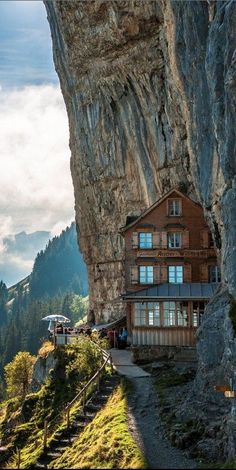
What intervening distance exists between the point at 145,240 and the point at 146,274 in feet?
9.04

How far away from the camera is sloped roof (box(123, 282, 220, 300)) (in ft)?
129

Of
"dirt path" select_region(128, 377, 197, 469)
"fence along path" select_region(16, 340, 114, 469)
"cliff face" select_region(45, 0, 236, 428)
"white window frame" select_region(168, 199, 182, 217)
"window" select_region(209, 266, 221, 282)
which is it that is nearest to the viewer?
"dirt path" select_region(128, 377, 197, 469)

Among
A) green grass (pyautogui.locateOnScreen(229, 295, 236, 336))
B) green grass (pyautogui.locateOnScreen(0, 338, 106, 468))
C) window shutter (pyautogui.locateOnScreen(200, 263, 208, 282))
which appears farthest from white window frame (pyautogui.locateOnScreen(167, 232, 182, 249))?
green grass (pyautogui.locateOnScreen(229, 295, 236, 336))

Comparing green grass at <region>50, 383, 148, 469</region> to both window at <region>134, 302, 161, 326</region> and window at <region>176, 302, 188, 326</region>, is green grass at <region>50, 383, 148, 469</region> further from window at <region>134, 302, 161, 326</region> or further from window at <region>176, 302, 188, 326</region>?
window at <region>176, 302, 188, 326</region>

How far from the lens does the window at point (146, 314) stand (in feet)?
130

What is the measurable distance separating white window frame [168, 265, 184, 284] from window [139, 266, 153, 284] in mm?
1505

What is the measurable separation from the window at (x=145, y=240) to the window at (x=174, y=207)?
2.57 metres

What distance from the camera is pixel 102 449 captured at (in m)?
22.0

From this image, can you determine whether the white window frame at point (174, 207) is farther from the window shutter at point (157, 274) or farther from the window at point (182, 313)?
the window at point (182, 313)

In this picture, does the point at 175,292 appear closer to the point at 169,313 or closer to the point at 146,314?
the point at 169,313

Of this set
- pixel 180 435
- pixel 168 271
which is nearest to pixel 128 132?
pixel 168 271

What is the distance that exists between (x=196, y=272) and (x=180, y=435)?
23.6 m

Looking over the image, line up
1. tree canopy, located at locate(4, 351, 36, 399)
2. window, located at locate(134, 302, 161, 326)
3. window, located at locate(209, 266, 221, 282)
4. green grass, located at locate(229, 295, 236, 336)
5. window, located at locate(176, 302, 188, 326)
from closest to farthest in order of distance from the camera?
green grass, located at locate(229, 295, 236, 336)
window, located at locate(176, 302, 188, 326)
window, located at locate(134, 302, 161, 326)
window, located at locate(209, 266, 221, 282)
tree canopy, located at locate(4, 351, 36, 399)

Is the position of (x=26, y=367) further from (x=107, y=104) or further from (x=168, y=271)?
(x=107, y=104)
